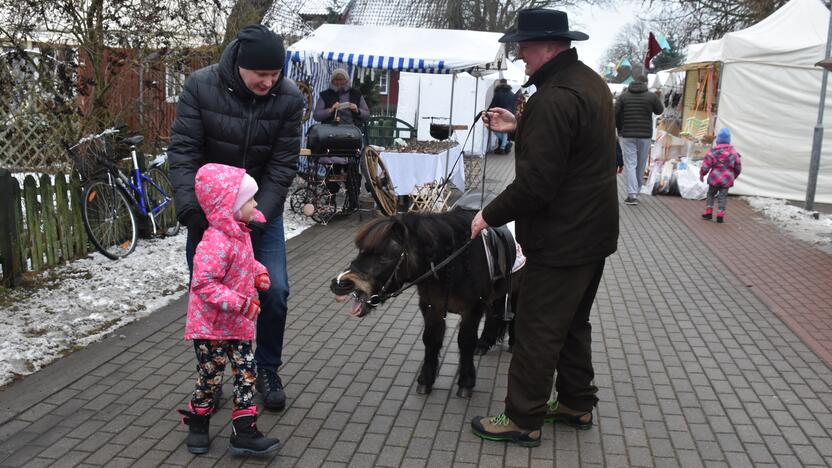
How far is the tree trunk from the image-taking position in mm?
10328

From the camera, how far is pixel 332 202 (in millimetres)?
10266

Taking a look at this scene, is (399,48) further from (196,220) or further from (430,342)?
(196,220)

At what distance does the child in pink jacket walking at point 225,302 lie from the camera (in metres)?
3.33

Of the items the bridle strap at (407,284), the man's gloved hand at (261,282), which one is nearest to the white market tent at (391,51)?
the bridle strap at (407,284)

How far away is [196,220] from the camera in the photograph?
359cm

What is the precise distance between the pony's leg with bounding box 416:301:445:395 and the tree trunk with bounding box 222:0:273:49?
6.97 m

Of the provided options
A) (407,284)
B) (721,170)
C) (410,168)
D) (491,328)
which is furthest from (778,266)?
(407,284)

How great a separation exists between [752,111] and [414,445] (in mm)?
11680

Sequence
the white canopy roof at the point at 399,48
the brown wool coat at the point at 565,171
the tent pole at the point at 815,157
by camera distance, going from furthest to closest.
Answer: the white canopy roof at the point at 399,48
the tent pole at the point at 815,157
the brown wool coat at the point at 565,171

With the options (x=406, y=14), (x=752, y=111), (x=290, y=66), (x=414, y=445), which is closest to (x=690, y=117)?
(x=752, y=111)

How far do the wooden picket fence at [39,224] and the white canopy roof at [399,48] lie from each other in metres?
5.33

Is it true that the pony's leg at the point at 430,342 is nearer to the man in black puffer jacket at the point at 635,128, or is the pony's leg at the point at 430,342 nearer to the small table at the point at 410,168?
the small table at the point at 410,168

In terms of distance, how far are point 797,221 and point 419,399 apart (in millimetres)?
8807

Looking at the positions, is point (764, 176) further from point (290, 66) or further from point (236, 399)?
point (236, 399)
